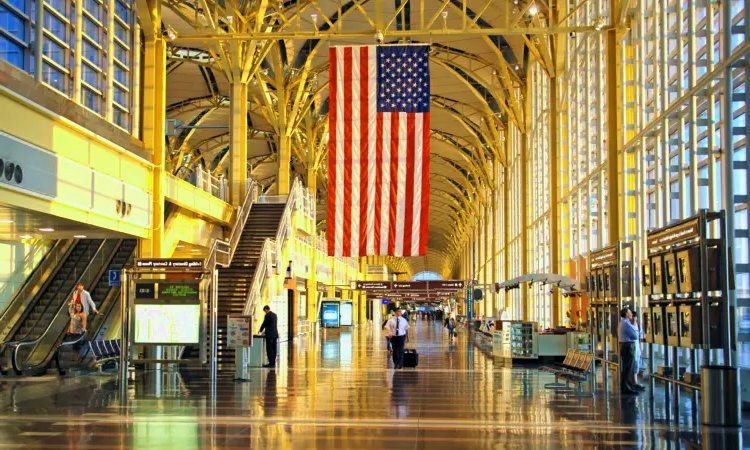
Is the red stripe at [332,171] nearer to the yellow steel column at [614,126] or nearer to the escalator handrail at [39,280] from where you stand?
the yellow steel column at [614,126]

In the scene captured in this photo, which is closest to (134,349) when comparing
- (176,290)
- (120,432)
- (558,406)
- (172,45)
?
(176,290)

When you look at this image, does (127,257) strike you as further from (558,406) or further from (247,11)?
(558,406)

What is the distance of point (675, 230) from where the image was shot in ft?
45.0

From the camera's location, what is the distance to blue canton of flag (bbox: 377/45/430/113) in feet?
73.0

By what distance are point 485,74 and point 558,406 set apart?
112 feet

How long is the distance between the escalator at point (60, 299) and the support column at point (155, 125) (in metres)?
1.77

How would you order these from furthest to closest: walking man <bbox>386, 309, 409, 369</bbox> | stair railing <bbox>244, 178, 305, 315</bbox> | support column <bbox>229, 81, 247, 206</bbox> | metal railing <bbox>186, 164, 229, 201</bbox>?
1. support column <bbox>229, 81, 247, 206</bbox>
2. metal railing <bbox>186, 164, 229, 201</bbox>
3. stair railing <bbox>244, 178, 305, 315</bbox>
4. walking man <bbox>386, 309, 409, 369</bbox>

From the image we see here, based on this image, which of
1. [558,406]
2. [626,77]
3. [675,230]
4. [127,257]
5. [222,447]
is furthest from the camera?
[127,257]

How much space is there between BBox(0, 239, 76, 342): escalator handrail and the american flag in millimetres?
9212

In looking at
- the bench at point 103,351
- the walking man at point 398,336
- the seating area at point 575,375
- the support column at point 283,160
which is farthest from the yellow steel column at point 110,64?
the support column at point 283,160

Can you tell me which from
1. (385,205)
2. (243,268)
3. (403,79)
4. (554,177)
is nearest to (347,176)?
(385,205)

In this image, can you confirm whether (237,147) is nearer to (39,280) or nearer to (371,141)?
(39,280)

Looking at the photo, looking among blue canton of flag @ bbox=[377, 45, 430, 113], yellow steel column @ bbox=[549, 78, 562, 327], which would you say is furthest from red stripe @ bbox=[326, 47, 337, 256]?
yellow steel column @ bbox=[549, 78, 562, 327]

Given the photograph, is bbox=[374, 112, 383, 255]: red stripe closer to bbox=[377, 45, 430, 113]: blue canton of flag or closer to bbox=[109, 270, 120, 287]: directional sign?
bbox=[377, 45, 430, 113]: blue canton of flag
